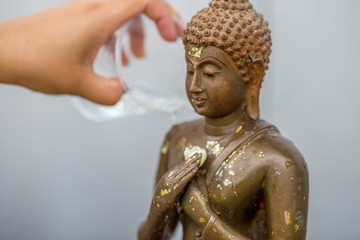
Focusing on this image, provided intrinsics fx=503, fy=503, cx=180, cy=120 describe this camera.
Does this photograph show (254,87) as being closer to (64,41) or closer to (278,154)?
(278,154)

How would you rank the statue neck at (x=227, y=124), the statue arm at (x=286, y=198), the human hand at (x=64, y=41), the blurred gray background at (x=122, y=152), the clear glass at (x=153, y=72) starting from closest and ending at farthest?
the statue arm at (x=286, y=198) → the statue neck at (x=227, y=124) → the human hand at (x=64, y=41) → the clear glass at (x=153, y=72) → the blurred gray background at (x=122, y=152)

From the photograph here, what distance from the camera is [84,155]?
3.02 metres

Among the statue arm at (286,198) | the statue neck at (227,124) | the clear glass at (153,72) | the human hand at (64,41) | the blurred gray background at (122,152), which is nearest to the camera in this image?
the statue arm at (286,198)

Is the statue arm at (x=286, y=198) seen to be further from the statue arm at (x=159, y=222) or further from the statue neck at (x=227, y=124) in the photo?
the statue arm at (x=159, y=222)

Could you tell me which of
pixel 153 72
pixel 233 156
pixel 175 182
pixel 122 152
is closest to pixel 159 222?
pixel 175 182

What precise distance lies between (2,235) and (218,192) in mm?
1892

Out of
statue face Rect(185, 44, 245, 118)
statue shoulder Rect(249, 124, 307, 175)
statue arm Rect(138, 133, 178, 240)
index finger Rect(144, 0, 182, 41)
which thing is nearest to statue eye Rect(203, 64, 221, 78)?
statue face Rect(185, 44, 245, 118)

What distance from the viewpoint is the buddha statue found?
158cm

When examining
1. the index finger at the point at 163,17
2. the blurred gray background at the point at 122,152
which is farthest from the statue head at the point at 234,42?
the blurred gray background at the point at 122,152

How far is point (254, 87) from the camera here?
168 cm

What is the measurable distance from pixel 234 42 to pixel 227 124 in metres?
0.30

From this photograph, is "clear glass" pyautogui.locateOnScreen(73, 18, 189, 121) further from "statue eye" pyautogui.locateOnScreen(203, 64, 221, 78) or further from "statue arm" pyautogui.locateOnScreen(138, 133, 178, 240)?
"statue eye" pyautogui.locateOnScreen(203, 64, 221, 78)

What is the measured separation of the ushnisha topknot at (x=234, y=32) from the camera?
158 centimetres

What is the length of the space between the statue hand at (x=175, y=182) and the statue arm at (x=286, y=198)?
24 centimetres
